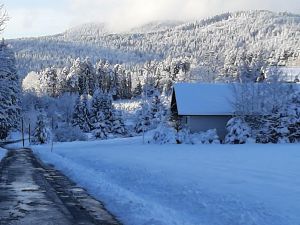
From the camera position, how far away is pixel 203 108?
48281 mm

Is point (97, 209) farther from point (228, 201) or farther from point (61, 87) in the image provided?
→ point (61, 87)

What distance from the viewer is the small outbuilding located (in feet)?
157

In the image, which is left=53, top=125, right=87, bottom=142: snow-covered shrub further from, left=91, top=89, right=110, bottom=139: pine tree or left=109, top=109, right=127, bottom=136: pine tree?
left=109, top=109, right=127, bottom=136: pine tree

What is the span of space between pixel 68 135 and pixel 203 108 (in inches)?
1275

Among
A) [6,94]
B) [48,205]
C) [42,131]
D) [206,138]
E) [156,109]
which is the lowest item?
[42,131]

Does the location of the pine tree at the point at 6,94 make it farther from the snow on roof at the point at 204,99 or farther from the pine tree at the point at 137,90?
the pine tree at the point at 137,90

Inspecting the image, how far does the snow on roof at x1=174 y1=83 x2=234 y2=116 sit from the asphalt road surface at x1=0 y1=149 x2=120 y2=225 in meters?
31.7

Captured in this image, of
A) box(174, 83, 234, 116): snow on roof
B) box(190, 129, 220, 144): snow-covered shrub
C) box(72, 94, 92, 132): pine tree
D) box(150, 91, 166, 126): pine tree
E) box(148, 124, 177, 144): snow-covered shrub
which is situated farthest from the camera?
box(72, 94, 92, 132): pine tree

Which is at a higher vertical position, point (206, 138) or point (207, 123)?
point (207, 123)

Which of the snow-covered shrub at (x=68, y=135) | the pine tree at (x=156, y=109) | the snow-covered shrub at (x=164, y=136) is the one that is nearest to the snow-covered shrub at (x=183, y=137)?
the snow-covered shrub at (x=164, y=136)

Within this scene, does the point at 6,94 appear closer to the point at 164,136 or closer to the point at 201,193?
the point at 164,136

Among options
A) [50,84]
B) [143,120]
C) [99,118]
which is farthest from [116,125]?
[50,84]

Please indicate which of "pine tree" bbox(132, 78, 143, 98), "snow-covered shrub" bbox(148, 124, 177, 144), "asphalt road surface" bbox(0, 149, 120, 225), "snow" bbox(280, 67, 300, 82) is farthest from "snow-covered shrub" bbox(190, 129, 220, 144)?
"pine tree" bbox(132, 78, 143, 98)

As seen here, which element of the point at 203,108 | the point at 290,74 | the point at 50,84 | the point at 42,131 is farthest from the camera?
the point at 50,84
